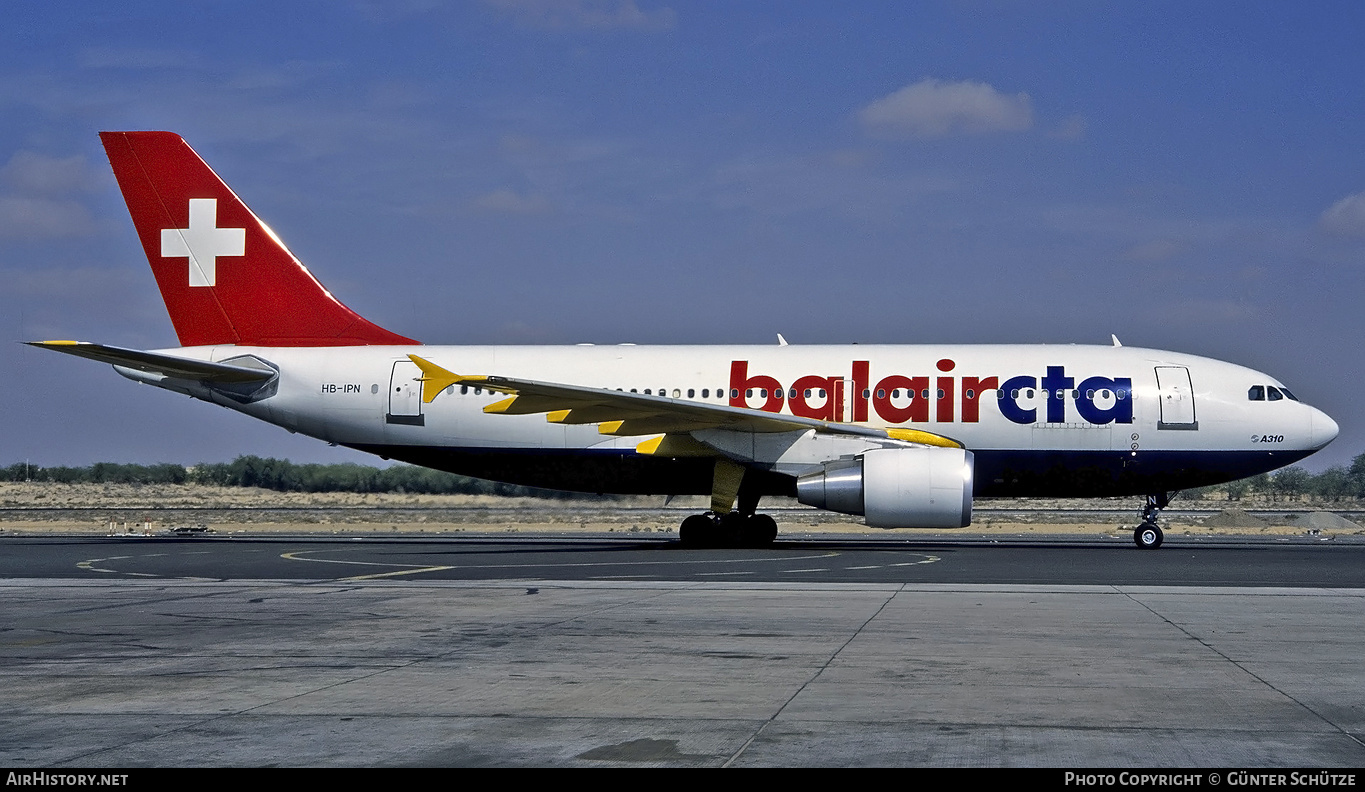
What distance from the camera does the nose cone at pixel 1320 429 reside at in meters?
23.9

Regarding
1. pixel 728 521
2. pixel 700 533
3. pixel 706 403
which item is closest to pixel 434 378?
pixel 706 403

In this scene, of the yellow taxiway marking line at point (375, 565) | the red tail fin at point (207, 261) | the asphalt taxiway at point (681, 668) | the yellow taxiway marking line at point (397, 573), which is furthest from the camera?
the red tail fin at point (207, 261)

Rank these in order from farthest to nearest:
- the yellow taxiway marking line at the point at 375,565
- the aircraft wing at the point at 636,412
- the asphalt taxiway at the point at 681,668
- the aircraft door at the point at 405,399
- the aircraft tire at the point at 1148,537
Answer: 1. the aircraft door at the point at 405,399
2. the aircraft tire at the point at 1148,537
3. the aircraft wing at the point at 636,412
4. the yellow taxiway marking line at the point at 375,565
5. the asphalt taxiway at the point at 681,668

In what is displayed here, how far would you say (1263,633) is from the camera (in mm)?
11180

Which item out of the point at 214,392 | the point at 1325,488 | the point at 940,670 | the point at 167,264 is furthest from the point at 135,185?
the point at 1325,488

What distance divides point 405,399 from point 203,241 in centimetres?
572

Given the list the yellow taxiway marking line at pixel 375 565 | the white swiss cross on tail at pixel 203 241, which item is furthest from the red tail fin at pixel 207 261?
the yellow taxiway marking line at pixel 375 565

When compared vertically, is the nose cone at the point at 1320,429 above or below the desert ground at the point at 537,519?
above

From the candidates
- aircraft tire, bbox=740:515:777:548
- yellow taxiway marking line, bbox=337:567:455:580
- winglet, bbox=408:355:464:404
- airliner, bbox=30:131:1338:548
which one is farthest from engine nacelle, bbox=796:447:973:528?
yellow taxiway marking line, bbox=337:567:455:580

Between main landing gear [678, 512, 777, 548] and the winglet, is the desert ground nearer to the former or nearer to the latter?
main landing gear [678, 512, 777, 548]

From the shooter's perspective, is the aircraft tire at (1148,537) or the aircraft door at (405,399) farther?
the aircraft door at (405,399)

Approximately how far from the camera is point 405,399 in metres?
25.5

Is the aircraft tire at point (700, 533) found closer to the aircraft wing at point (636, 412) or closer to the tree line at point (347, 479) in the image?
the aircraft wing at point (636, 412)

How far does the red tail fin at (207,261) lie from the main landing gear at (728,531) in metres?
7.86
